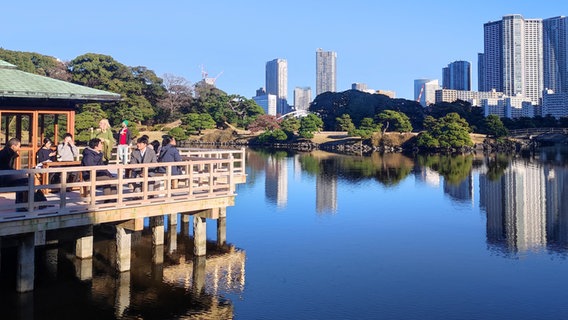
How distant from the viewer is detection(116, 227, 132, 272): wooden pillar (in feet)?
41.0

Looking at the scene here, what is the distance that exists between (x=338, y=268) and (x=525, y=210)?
13564 millimetres

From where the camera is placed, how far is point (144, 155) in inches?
517

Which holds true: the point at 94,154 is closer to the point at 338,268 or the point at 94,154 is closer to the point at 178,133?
the point at 338,268

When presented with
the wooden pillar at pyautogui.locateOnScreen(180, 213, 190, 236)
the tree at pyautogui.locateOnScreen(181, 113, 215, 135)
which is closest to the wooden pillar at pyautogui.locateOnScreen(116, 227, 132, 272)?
the wooden pillar at pyautogui.locateOnScreen(180, 213, 190, 236)

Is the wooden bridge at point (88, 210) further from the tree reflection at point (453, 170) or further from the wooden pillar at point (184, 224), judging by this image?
the tree reflection at point (453, 170)

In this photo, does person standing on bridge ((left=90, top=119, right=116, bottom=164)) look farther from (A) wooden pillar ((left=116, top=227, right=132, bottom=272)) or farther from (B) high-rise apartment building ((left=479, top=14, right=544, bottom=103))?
(B) high-rise apartment building ((left=479, top=14, right=544, bottom=103))

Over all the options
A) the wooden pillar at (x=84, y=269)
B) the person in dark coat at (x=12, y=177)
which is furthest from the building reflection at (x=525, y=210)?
the person in dark coat at (x=12, y=177)

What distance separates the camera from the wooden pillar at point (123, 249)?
1248 centimetres

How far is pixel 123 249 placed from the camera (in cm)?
1264

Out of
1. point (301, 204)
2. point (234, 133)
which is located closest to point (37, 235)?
point (301, 204)

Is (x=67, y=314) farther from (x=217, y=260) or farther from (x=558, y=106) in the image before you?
(x=558, y=106)

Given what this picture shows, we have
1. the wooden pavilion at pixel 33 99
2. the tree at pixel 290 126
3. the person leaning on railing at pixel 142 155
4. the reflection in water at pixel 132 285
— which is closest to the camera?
the reflection in water at pixel 132 285

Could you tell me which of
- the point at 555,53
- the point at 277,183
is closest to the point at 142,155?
the point at 277,183

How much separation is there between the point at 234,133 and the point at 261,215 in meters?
66.8
